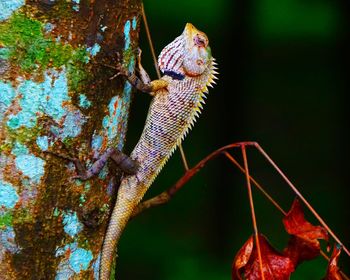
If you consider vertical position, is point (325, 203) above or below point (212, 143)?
below

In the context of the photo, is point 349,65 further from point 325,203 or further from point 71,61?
point 71,61

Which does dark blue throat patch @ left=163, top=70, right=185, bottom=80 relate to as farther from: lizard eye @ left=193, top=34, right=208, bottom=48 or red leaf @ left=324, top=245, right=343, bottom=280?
red leaf @ left=324, top=245, right=343, bottom=280

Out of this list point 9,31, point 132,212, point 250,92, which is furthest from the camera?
point 250,92

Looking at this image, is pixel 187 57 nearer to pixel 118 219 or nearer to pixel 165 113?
pixel 165 113

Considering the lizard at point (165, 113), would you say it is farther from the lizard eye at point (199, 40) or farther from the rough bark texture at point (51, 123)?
the rough bark texture at point (51, 123)

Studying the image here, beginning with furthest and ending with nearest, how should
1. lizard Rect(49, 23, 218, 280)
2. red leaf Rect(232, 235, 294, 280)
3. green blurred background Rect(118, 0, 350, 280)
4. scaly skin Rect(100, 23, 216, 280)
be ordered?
green blurred background Rect(118, 0, 350, 280) < scaly skin Rect(100, 23, 216, 280) < lizard Rect(49, 23, 218, 280) < red leaf Rect(232, 235, 294, 280)

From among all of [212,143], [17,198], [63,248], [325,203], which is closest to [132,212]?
[63,248]

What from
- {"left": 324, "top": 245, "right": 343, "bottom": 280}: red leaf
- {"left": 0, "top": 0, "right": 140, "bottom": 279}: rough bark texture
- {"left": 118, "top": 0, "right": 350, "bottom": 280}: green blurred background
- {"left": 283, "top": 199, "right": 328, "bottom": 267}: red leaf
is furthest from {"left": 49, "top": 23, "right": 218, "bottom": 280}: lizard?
{"left": 118, "top": 0, "right": 350, "bottom": 280}: green blurred background

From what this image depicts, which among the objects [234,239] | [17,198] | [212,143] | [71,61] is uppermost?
[71,61]

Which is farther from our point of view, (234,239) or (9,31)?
(234,239)
